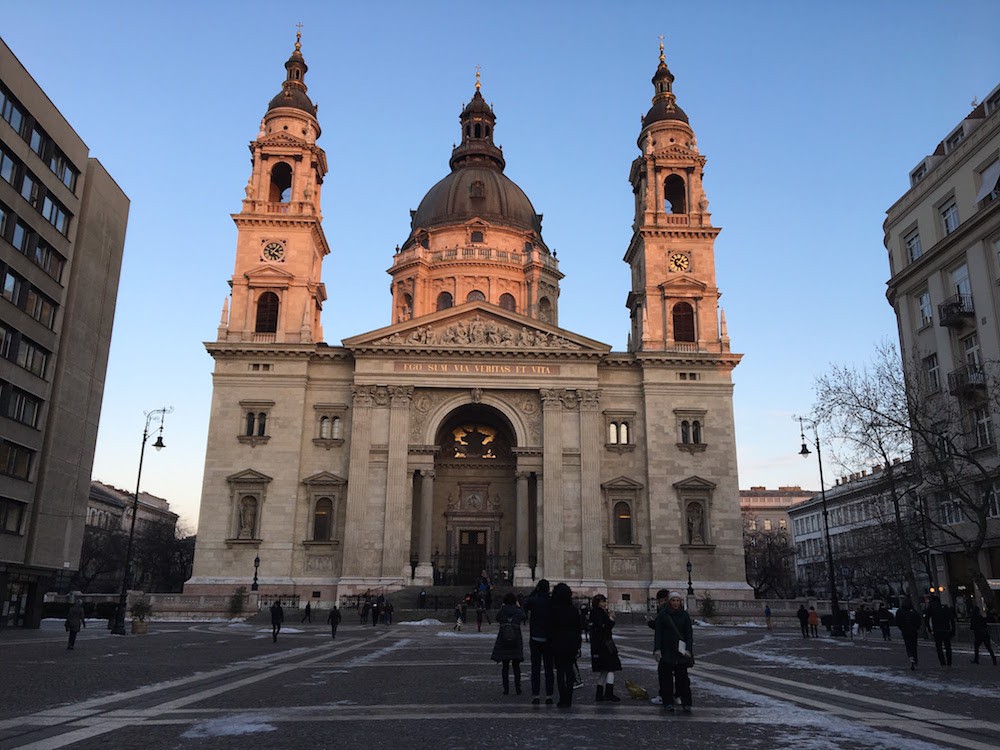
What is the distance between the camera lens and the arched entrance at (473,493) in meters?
53.0

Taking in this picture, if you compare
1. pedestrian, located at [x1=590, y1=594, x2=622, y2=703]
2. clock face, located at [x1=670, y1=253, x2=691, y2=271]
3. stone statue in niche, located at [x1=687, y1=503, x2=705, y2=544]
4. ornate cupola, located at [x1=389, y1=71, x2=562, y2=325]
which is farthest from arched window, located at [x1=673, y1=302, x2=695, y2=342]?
pedestrian, located at [x1=590, y1=594, x2=622, y2=703]

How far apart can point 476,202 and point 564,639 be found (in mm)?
61132

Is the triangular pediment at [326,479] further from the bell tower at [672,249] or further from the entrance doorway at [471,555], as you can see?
the bell tower at [672,249]

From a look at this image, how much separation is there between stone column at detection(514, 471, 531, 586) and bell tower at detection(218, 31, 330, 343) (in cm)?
1559

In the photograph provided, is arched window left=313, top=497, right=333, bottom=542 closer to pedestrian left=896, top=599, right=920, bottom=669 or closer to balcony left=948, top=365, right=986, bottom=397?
balcony left=948, top=365, right=986, bottom=397

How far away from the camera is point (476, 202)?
6962cm

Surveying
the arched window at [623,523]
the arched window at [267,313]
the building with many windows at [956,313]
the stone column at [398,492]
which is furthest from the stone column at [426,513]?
the building with many windows at [956,313]

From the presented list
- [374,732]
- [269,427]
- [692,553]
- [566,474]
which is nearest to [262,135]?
[269,427]

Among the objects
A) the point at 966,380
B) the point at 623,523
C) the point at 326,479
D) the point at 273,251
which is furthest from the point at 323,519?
the point at 966,380

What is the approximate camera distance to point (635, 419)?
51.4 m

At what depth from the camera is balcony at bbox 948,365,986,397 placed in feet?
108

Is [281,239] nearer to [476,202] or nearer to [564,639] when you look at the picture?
[476,202]

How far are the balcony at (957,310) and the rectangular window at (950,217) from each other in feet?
10.7

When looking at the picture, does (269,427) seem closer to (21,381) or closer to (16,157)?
(21,381)
